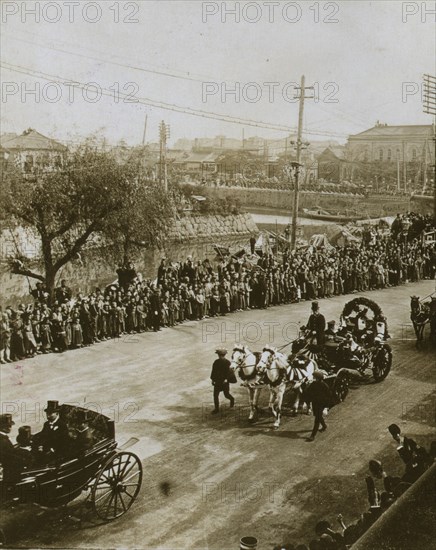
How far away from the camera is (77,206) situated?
16.3 meters

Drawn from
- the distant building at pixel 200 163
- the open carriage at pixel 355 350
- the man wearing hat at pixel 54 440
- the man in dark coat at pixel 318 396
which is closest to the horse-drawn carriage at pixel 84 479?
the man wearing hat at pixel 54 440

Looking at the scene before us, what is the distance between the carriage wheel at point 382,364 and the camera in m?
12.6

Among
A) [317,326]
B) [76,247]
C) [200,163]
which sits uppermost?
[200,163]

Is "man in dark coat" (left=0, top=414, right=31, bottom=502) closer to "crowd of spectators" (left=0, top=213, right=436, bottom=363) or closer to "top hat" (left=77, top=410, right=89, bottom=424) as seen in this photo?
"top hat" (left=77, top=410, right=89, bottom=424)

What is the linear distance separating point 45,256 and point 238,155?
1248cm

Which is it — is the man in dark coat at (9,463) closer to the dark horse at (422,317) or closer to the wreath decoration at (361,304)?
the wreath decoration at (361,304)

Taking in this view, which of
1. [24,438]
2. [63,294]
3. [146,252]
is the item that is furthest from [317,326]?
[146,252]

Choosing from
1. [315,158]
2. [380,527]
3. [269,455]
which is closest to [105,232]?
[269,455]

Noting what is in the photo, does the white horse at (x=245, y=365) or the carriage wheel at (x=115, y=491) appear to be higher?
the white horse at (x=245, y=365)

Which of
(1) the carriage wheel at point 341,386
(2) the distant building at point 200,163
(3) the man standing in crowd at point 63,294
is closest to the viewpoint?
(1) the carriage wheel at point 341,386

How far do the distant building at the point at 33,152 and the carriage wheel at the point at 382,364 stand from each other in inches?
358

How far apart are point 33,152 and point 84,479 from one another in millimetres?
10383

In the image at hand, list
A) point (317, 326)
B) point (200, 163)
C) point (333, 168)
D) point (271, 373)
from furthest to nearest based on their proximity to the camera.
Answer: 1. point (333, 168)
2. point (200, 163)
3. point (317, 326)
4. point (271, 373)

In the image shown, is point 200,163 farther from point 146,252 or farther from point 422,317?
point 422,317
